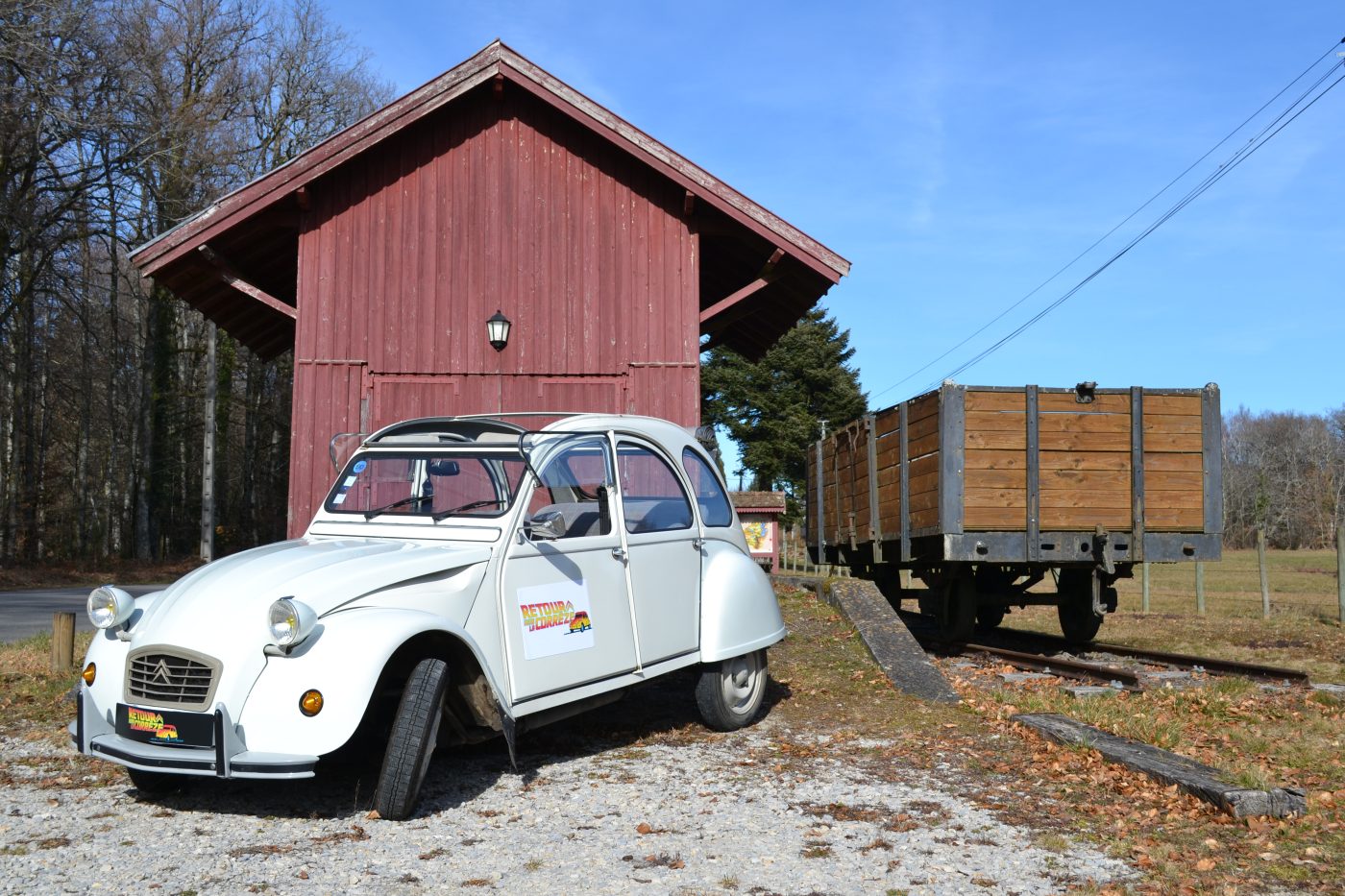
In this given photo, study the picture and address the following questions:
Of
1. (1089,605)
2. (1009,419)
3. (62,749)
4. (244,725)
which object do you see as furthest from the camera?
(1089,605)

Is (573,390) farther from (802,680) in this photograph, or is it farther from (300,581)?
(300,581)

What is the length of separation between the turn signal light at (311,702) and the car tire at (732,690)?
2.92m

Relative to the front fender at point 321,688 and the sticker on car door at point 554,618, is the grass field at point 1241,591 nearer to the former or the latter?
the sticker on car door at point 554,618

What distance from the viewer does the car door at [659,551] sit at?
21.3ft

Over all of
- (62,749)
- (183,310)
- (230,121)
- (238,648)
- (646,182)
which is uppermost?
(230,121)

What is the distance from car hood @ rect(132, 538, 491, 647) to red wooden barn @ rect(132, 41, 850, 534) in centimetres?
670

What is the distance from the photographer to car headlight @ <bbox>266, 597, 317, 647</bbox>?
4.69 metres

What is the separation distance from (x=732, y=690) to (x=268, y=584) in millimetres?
3237

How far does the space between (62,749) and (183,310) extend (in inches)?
1223

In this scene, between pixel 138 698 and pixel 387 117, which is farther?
pixel 387 117

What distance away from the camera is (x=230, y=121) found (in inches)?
1257

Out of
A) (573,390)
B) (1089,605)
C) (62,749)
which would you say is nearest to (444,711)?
(62,749)

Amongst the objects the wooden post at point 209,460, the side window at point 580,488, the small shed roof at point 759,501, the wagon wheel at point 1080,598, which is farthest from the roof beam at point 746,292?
the wooden post at point 209,460

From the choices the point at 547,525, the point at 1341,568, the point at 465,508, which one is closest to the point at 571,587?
the point at 547,525
